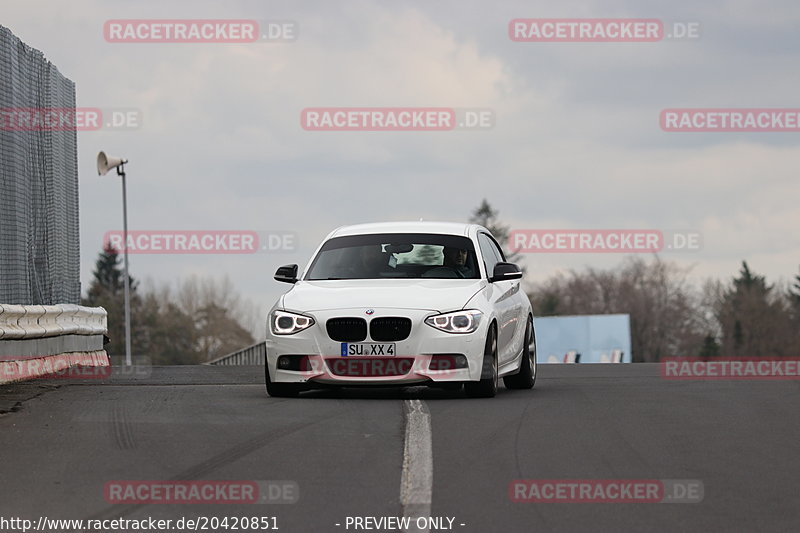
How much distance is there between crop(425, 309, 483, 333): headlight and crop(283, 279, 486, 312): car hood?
0.24 feet

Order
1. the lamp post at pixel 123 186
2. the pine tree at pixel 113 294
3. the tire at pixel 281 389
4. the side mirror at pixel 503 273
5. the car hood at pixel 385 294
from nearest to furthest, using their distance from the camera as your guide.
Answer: the car hood at pixel 385 294, the tire at pixel 281 389, the side mirror at pixel 503 273, the lamp post at pixel 123 186, the pine tree at pixel 113 294

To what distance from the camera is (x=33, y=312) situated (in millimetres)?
15625

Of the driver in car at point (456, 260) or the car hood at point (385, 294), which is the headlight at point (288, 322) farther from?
the driver in car at point (456, 260)

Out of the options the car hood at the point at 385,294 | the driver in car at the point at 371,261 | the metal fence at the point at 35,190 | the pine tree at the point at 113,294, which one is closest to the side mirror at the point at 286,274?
the car hood at the point at 385,294

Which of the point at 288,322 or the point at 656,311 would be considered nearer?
the point at 288,322

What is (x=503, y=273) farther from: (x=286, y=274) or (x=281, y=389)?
(x=281, y=389)

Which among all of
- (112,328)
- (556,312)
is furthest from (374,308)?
(556,312)

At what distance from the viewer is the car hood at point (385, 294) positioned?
12.2m

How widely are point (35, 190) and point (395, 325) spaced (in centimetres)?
620

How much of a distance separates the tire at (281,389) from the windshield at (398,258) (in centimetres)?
135

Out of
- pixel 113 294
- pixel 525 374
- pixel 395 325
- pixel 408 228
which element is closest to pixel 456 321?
pixel 395 325

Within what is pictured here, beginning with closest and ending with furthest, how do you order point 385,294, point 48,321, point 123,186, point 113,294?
point 385,294
point 48,321
point 123,186
point 113,294

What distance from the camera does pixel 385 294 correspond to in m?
12.3

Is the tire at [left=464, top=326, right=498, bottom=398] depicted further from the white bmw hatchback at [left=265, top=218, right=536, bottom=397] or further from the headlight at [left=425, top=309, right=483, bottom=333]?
the headlight at [left=425, top=309, right=483, bottom=333]
